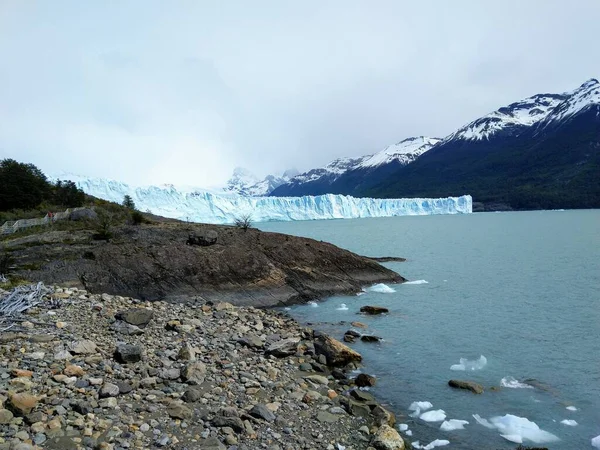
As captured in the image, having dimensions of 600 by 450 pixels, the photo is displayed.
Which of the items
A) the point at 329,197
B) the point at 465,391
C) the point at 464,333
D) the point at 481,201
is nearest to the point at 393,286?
the point at 464,333

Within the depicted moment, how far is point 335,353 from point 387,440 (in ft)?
16.2

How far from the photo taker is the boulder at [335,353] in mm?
13070

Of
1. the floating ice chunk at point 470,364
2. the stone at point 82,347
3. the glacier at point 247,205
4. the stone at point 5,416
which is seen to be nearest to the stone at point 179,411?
the stone at point 5,416

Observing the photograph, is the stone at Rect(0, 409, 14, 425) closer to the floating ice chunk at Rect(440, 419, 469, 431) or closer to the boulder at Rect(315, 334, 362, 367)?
the floating ice chunk at Rect(440, 419, 469, 431)

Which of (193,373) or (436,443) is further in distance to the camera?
(193,373)

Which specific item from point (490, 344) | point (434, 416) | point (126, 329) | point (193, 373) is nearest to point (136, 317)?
point (126, 329)

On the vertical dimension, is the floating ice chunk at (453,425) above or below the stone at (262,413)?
below

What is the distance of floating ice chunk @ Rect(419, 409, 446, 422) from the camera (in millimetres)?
9859

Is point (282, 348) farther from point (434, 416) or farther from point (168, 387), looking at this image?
point (434, 416)

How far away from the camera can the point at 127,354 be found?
376 inches

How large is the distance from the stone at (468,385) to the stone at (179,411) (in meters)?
7.33

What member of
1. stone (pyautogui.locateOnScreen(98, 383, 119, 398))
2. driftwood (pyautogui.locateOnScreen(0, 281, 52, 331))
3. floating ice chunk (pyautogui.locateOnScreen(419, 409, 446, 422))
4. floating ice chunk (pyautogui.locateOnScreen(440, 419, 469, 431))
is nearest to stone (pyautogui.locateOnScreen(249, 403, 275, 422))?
stone (pyautogui.locateOnScreen(98, 383, 119, 398))

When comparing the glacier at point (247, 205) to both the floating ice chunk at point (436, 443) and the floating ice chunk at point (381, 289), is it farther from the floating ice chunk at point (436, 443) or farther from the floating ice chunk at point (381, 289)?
the floating ice chunk at point (436, 443)

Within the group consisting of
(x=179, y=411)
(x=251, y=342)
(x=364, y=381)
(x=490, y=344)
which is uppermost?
(x=179, y=411)
